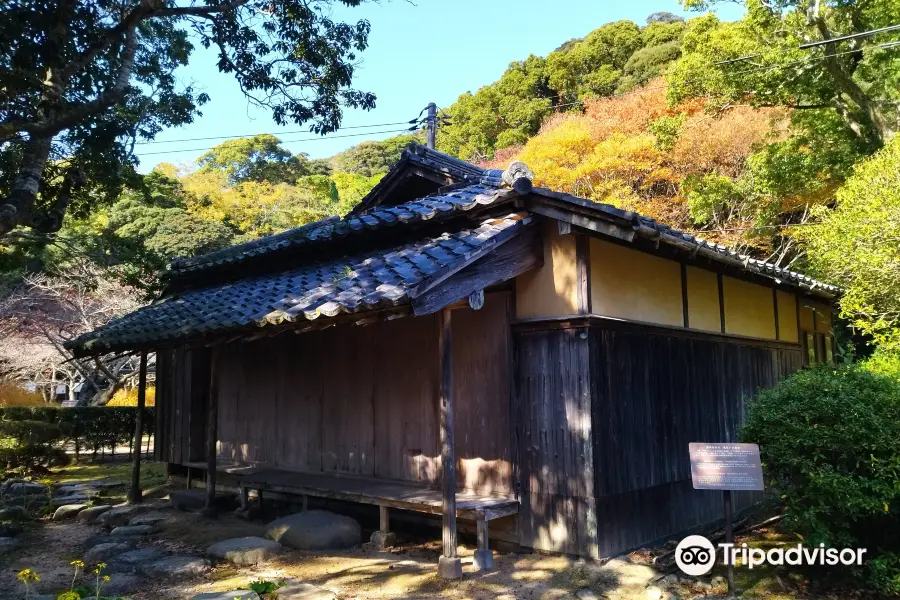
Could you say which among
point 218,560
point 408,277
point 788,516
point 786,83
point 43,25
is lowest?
point 218,560

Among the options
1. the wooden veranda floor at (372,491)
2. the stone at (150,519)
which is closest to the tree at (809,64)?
the wooden veranda floor at (372,491)

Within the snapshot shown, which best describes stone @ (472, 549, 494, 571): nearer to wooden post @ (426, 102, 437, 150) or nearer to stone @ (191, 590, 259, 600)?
stone @ (191, 590, 259, 600)

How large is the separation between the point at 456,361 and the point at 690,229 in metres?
18.4

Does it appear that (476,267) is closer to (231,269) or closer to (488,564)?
(488,564)

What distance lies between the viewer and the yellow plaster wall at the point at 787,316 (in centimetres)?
1180

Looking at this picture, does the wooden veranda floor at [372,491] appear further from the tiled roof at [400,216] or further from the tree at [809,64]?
the tree at [809,64]

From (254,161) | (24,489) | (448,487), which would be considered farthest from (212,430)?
(254,161)

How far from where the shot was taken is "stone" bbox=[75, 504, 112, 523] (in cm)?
1048

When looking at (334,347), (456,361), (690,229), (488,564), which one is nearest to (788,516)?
(488,564)

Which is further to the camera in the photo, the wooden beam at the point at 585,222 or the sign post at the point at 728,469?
the wooden beam at the point at 585,222

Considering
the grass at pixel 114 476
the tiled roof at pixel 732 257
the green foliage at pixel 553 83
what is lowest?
the grass at pixel 114 476

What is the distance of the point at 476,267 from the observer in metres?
6.80

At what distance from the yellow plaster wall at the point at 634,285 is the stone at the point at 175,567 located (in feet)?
18.5

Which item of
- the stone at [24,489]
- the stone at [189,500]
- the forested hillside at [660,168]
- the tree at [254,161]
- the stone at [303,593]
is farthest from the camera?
the tree at [254,161]
